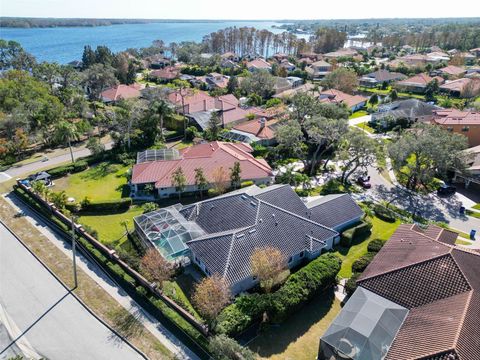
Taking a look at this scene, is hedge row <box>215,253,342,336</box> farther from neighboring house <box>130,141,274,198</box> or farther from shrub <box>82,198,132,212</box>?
shrub <box>82,198,132,212</box>

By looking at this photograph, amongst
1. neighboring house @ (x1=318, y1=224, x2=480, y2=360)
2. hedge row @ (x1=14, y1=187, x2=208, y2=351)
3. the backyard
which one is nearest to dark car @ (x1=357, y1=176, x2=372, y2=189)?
neighboring house @ (x1=318, y1=224, x2=480, y2=360)

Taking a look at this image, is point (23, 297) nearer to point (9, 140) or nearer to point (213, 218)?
point (213, 218)

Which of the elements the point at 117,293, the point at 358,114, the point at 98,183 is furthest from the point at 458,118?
the point at 117,293

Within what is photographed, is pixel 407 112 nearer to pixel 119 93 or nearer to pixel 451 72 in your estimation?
pixel 451 72

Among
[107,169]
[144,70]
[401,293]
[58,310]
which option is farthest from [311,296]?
[144,70]

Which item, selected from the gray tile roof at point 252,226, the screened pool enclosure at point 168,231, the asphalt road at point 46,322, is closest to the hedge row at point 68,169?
the asphalt road at point 46,322
